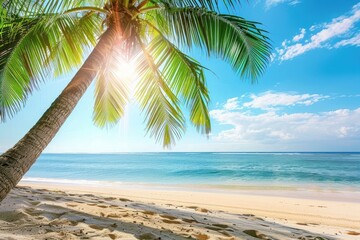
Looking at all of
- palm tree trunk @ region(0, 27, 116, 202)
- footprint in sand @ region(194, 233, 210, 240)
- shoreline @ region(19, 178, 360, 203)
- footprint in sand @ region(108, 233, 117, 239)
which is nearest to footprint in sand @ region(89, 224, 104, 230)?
footprint in sand @ region(108, 233, 117, 239)

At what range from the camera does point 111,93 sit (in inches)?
234

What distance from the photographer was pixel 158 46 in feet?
17.1

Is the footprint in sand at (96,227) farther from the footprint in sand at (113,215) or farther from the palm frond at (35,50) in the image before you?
the palm frond at (35,50)

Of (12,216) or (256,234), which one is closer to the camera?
(12,216)

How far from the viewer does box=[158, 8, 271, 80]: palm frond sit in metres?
3.75

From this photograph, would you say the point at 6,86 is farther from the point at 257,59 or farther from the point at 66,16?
the point at 257,59

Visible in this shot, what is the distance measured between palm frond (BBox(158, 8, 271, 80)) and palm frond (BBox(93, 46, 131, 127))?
2.00 m

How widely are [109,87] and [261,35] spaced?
3.21 metres

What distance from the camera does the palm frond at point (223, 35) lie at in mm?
3752

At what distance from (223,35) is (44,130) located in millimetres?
2802

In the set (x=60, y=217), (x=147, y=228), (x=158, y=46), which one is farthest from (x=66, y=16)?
(x=147, y=228)

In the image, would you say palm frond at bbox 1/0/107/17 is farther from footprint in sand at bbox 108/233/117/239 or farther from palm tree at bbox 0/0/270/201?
footprint in sand at bbox 108/233/117/239

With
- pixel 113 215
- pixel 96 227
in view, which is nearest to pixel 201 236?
pixel 96 227

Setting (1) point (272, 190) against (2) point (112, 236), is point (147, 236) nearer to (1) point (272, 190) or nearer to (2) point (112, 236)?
(2) point (112, 236)
